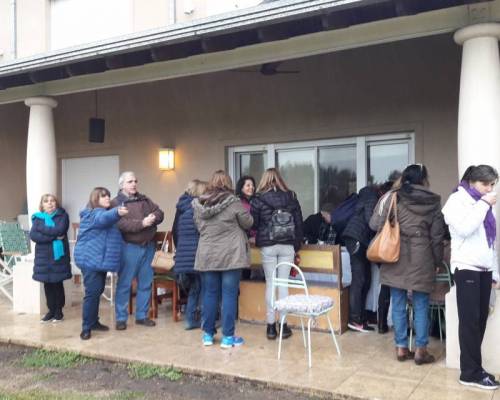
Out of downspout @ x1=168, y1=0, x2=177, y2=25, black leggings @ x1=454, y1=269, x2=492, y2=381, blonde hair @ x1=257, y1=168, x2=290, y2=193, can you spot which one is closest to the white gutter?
blonde hair @ x1=257, y1=168, x2=290, y2=193

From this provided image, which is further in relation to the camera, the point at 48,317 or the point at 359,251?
the point at 48,317

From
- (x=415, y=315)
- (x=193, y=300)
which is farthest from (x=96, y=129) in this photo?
(x=415, y=315)

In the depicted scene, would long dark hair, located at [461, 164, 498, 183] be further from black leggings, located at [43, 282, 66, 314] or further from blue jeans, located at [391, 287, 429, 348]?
black leggings, located at [43, 282, 66, 314]

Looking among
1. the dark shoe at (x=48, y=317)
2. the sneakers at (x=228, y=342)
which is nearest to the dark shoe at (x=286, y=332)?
the sneakers at (x=228, y=342)

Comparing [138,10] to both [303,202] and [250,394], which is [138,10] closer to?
[303,202]

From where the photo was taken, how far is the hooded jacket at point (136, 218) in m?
5.36

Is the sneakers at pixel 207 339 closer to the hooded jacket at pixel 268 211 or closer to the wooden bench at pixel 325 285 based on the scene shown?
the wooden bench at pixel 325 285

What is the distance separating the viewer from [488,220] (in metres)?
3.78

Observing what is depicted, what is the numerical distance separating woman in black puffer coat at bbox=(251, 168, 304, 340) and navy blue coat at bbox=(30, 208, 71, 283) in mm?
2192

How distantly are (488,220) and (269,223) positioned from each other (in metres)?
1.90

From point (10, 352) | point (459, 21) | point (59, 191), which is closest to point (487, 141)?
point (459, 21)

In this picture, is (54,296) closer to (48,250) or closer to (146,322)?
(48,250)

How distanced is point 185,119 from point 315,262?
3667 mm

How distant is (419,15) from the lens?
4.20 meters
